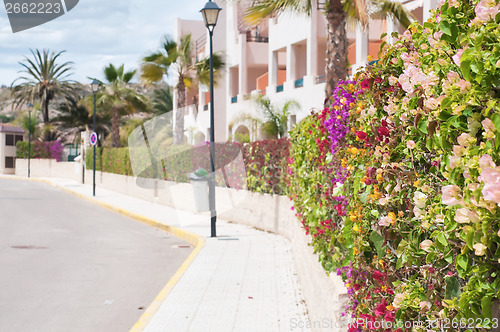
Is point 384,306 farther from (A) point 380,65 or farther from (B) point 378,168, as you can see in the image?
(A) point 380,65

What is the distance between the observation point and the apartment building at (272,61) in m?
25.1

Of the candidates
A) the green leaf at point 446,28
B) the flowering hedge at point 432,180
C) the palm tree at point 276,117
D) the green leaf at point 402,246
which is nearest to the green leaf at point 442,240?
the flowering hedge at point 432,180

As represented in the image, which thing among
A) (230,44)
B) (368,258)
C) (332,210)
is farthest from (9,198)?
(368,258)

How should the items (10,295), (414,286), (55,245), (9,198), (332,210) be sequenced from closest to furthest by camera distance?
(414,286)
(332,210)
(10,295)
(55,245)
(9,198)

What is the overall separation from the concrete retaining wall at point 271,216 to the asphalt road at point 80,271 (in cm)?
210

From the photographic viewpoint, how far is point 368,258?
A: 388cm

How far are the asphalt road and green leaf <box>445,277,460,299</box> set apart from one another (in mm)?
4806

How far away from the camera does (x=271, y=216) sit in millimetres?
14336

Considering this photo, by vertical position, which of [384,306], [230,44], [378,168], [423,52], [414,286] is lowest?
[384,306]

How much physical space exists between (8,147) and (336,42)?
57.5 m

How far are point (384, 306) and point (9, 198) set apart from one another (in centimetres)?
2590

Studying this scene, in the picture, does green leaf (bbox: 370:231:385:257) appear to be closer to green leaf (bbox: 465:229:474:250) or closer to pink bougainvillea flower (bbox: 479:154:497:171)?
green leaf (bbox: 465:229:474:250)

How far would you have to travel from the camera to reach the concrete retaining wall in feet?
17.5

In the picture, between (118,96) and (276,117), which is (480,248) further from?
(118,96)
